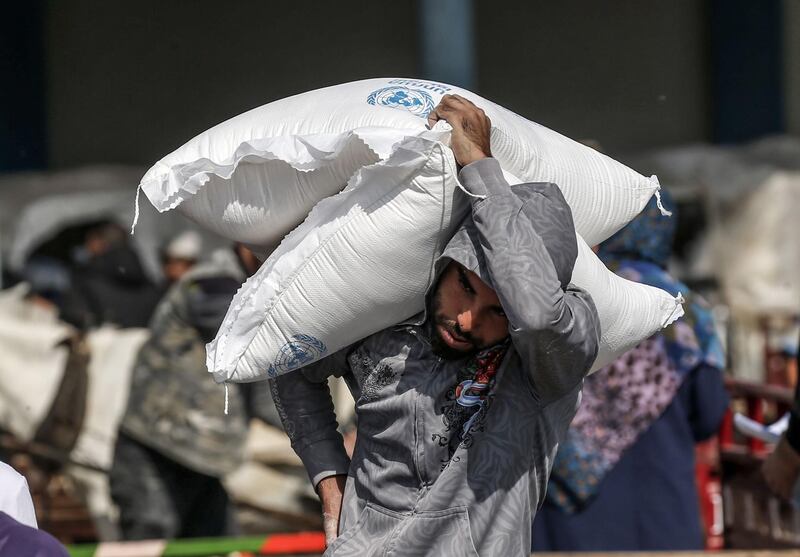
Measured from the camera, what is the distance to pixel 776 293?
5320 millimetres

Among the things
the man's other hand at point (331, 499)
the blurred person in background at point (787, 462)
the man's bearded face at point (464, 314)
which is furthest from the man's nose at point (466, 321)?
the blurred person in background at point (787, 462)

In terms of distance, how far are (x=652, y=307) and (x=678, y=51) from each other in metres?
4.14

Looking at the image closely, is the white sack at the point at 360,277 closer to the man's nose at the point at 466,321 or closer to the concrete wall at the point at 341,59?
the man's nose at the point at 466,321

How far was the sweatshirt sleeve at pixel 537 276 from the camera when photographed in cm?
172

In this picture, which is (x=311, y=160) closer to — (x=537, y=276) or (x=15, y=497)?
(x=537, y=276)

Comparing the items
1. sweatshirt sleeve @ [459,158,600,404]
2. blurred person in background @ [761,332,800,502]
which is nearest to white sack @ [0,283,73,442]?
blurred person in background @ [761,332,800,502]

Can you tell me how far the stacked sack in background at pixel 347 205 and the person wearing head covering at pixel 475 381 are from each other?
54 millimetres

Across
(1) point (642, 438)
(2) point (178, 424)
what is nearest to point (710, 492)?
(1) point (642, 438)

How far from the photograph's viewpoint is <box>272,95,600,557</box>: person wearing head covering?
1.76m

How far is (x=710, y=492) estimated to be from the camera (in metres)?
4.17

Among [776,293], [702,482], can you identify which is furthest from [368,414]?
[776,293]

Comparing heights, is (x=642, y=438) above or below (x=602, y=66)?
below

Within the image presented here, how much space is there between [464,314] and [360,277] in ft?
0.55

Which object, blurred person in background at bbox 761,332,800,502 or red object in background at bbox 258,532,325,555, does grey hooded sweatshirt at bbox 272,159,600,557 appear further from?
red object in background at bbox 258,532,325,555
